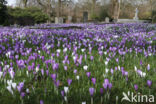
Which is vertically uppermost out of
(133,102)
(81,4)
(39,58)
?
(81,4)

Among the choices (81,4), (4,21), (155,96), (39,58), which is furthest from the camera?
(81,4)

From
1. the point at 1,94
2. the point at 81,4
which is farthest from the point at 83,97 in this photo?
the point at 81,4

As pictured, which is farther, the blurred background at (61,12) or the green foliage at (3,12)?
the blurred background at (61,12)

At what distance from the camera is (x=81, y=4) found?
63.3 m

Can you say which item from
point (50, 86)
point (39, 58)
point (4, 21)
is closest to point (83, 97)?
point (50, 86)

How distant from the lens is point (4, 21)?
668 inches

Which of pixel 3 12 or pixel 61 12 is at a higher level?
pixel 61 12

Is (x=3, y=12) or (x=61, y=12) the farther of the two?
(x=61, y=12)

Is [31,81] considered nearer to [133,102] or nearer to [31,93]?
[31,93]

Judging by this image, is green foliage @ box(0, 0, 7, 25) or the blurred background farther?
the blurred background

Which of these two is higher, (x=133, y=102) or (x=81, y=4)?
(x=81, y=4)

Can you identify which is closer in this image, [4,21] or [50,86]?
[50,86]

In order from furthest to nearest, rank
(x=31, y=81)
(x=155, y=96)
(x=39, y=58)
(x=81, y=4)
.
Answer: (x=81, y=4)
(x=39, y=58)
(x=31, y=81)
(x=155, y=96)

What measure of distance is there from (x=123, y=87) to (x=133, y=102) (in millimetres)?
433
